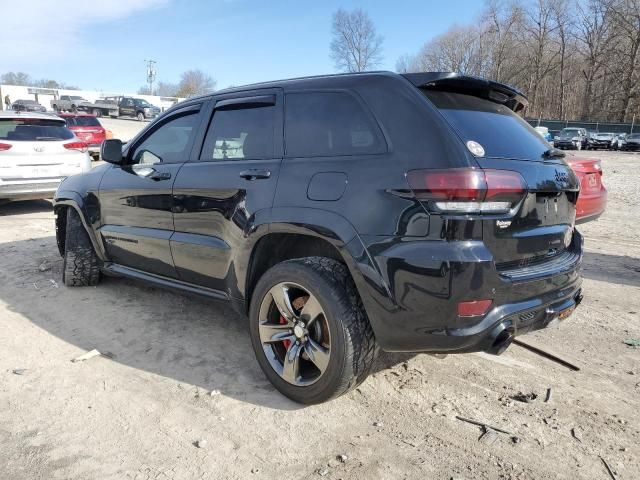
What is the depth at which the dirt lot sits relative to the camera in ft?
7.97

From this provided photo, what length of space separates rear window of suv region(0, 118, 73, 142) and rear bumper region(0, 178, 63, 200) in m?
0.76

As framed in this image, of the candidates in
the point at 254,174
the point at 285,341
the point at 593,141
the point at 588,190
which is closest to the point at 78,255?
the point at 254,174

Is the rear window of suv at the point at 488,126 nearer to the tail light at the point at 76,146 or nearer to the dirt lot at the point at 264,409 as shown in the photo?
the dirt lot at the point at 264,409

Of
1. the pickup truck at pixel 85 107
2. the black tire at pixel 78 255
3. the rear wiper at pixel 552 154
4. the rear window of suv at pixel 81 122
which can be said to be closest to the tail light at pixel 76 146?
the black tire at pixel 78 255

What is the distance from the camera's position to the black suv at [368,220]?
2408 millimetres

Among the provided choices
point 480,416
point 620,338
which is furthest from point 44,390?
point 620,338

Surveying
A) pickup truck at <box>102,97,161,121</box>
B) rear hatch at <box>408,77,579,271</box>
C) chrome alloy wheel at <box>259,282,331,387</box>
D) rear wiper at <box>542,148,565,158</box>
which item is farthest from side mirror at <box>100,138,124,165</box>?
pickup truck at <box>102,97,161,121</box>

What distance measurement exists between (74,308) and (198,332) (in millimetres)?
1280

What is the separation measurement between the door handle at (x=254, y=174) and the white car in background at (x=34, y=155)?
658 cm

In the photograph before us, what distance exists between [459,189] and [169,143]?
2.52 meters

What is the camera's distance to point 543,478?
91.4 inches

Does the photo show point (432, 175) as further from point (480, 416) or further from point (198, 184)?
point (198, 184)

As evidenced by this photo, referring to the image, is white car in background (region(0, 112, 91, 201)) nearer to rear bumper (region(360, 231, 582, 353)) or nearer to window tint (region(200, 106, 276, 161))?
window tint (region(200, 106, 276, 161))

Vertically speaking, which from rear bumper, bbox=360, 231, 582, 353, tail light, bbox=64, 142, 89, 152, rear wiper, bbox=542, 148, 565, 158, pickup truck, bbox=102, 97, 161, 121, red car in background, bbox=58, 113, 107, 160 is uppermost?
pickup truck, bbox=102, 97, 161, 121
